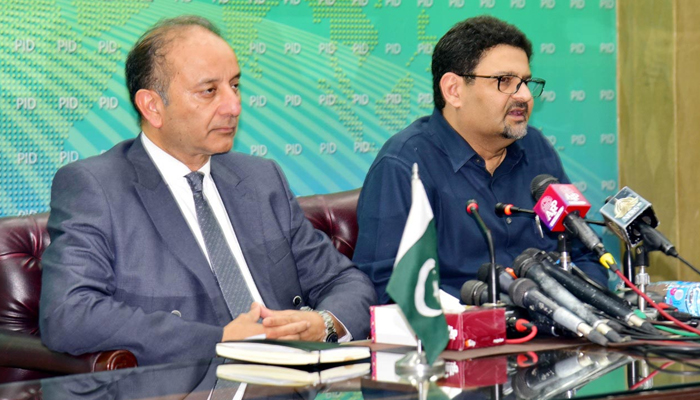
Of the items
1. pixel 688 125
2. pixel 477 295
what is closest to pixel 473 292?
pixel 477 295

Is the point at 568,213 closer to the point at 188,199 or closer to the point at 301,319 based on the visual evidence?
the point at 301,319

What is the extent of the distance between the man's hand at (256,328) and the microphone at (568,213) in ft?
2.36

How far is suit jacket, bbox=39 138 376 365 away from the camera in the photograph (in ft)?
7.16

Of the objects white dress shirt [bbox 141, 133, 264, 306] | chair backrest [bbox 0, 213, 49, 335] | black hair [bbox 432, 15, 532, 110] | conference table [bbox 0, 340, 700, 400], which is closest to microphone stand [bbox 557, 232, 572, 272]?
conference table [bbox 0, 340, 700, 400]

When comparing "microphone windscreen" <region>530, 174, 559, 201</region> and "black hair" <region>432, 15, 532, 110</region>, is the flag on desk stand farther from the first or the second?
"black hair" <region>432, 15, 532, 110</region>

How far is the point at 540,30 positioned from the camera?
13.9ft

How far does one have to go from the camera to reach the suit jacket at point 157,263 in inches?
85.9

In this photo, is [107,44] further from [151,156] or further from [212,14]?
[151,156]

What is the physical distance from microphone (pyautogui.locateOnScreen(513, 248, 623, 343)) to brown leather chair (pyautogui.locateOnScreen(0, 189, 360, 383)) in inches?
38.5

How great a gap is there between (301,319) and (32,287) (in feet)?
2.90

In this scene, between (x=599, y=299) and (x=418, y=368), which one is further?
(x=599, y=299)

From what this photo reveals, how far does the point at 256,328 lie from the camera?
225 cm

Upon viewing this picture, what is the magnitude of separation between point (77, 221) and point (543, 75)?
8.68ft

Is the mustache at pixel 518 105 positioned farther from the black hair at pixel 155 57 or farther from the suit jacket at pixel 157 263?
the black hair at pixel 155 57
